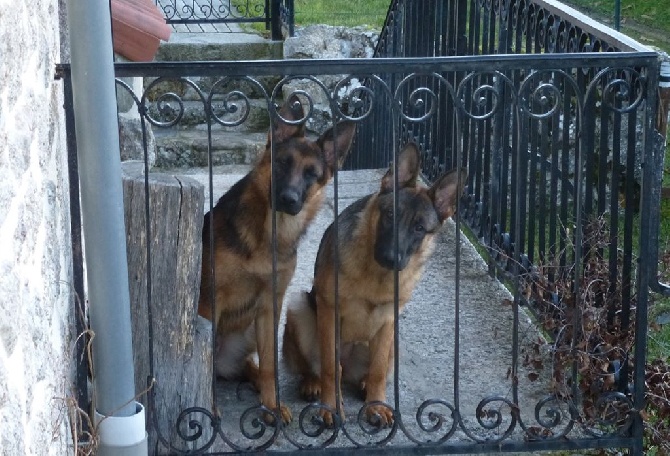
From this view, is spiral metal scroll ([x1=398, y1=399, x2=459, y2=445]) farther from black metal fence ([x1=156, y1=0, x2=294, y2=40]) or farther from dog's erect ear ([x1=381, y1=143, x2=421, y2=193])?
black metal fence ([x1=156, y1=0, x2=294, y2=40])

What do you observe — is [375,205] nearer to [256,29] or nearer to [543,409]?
[543,409]

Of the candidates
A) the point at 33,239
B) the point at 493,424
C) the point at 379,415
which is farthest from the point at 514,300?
the point at 33,239

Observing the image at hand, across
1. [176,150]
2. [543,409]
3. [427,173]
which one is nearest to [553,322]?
[543,409]

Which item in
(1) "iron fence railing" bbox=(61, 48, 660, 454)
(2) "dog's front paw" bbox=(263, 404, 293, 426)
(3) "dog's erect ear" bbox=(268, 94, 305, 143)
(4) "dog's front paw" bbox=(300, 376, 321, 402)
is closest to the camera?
(1) "iron fence railing" bbox=(61, 48, 660, 454)

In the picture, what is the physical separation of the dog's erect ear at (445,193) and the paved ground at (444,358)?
344 millimetres

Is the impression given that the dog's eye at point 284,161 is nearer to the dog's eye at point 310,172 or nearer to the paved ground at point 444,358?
the dog's eye at point 310,172

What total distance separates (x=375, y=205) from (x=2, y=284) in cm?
230

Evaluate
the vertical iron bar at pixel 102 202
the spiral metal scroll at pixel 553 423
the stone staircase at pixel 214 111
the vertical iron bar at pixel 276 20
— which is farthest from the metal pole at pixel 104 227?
the vertical iron bar at pixel 276 20

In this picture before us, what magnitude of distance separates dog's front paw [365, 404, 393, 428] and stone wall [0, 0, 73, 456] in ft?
4.82

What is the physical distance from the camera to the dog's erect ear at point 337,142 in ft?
13.3

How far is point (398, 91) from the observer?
383 cm

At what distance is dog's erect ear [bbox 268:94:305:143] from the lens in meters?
3.93

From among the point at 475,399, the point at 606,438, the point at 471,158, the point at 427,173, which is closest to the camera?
the point at 606,438

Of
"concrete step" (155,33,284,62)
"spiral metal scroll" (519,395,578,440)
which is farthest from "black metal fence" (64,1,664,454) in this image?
"concrete step" (155,33,284,62)
